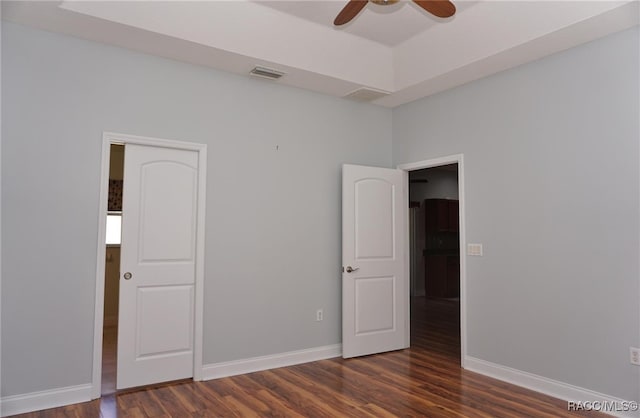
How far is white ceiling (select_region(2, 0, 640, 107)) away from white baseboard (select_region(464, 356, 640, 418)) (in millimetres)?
2765

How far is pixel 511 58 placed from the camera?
3895mm

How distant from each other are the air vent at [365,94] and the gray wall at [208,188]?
16 centimetres

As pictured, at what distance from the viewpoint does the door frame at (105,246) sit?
3.49 metres

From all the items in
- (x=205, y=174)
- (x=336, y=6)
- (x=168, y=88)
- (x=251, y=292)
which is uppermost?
(x=336, y=6)

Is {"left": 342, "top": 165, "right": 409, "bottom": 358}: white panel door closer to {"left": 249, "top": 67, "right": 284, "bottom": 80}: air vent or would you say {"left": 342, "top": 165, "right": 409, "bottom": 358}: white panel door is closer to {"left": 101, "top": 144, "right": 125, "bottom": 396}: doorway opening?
{"left": 249, "top": 67, "right": 284, "bottom": 80}: air vent

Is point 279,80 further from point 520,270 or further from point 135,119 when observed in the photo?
point 520,270

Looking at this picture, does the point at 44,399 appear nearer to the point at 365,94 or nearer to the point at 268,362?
the point at 268,362

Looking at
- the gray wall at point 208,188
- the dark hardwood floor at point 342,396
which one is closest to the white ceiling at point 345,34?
the gray wall at point 208,188

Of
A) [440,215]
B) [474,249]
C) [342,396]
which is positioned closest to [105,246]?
[342,396]

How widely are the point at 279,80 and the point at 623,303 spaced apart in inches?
140

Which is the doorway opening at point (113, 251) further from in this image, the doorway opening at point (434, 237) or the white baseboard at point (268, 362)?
the doorway opening at point (434, 237)

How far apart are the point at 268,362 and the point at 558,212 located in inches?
117

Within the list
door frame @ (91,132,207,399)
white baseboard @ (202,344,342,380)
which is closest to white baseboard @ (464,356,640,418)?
white baseboard @ (202,344,342,380)

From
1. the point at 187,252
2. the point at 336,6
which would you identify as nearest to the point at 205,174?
the point at 187,252
